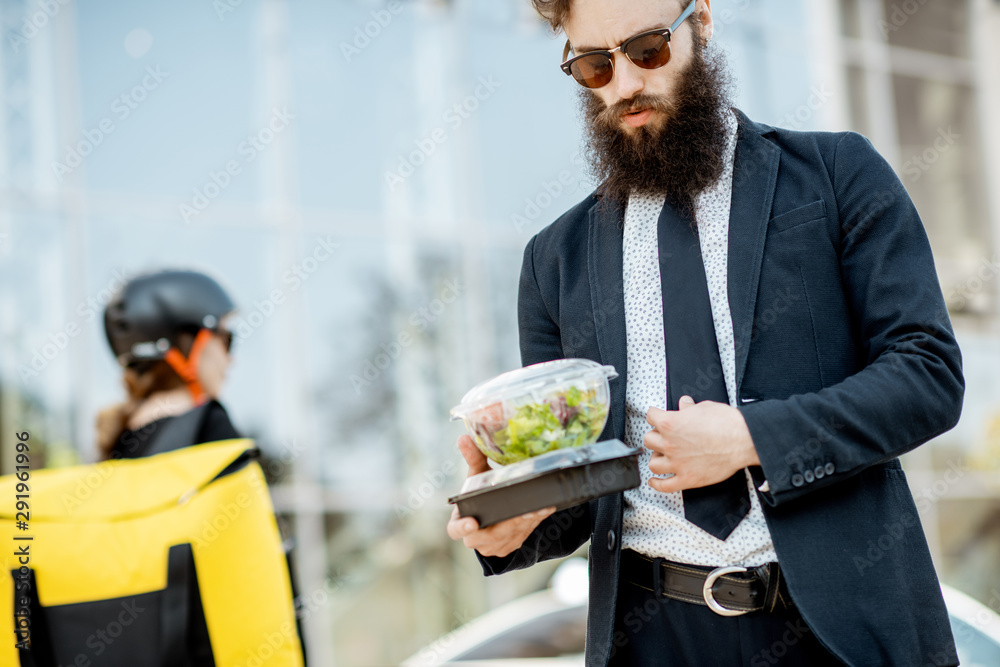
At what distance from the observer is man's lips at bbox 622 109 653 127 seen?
184 centimetres

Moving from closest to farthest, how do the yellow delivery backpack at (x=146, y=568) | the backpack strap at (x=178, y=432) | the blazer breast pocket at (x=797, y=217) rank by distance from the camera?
the blazer breast pocket at (x=797, y=217)
the yellow delivery backpack at (x=146, y=568)
the backpack strap at (x=178, y=432)

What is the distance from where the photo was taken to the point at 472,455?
1.66 metres

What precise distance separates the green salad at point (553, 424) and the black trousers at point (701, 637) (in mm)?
327

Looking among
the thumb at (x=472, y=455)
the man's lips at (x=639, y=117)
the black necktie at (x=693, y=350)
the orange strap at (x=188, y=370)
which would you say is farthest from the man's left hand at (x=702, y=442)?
the orange strap at (x=188, y=370)

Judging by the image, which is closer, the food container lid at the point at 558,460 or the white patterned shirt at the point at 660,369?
the food container lid at the point at 558,460

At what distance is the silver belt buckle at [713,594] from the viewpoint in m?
1.51

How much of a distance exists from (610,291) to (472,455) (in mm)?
406

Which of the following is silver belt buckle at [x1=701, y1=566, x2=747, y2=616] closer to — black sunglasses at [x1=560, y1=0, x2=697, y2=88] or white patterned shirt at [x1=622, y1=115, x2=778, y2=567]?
white patterned shirt at [x1=622, y1=115, x2=778, y2=567]

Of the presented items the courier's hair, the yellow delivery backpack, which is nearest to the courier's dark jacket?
the courier's hair

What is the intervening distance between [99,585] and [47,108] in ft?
19.6

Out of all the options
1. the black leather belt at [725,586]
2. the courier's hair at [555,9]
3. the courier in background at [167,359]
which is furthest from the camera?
the courier in background at [167,359]

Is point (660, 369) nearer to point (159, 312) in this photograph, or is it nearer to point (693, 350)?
point (693, 350)

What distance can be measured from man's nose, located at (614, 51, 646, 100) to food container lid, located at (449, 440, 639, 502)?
71 centimetres

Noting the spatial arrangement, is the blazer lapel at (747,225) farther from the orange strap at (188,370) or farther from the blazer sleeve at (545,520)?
the orange strap at (188,370)
